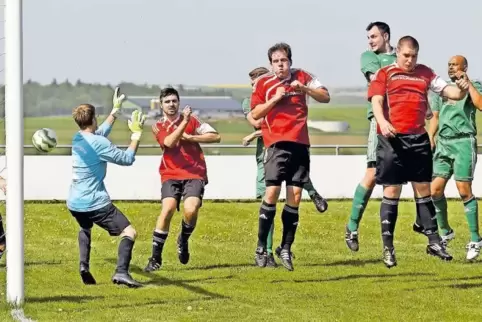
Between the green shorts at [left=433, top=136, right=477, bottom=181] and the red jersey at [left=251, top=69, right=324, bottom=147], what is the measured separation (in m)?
2.19

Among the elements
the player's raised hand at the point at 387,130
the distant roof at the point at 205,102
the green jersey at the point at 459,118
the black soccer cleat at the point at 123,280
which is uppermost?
the player's raised hand at the point at 387,130

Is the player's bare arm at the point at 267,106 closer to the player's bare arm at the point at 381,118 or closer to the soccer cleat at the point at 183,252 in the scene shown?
the player's bare arm at the point at 381,118

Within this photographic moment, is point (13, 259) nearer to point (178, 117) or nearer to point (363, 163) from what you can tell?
point (178, 117)

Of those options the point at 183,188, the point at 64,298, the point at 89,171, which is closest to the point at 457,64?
the point at 183,188

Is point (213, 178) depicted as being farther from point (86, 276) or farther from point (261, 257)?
point (86, 276)

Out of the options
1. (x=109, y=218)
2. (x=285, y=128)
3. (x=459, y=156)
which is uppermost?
(x=285, y=128)

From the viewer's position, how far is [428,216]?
12086 millimetres

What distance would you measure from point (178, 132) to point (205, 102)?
16.0 metres

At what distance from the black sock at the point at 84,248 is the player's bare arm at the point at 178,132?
1.30m

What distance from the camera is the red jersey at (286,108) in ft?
41.6

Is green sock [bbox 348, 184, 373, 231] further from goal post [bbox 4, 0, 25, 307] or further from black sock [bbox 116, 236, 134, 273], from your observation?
goal post [bbox 4, 0, 25, 307]

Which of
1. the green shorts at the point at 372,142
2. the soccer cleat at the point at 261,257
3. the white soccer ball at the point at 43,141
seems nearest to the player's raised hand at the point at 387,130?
the soccer cleat at the point at 261,257

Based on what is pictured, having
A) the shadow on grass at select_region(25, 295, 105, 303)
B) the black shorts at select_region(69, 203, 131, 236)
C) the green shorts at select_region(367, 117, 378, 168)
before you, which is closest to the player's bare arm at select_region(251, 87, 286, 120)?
the green shorts at select_region(367, 117, 378, 168)

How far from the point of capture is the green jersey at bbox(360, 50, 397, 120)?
13547mm
